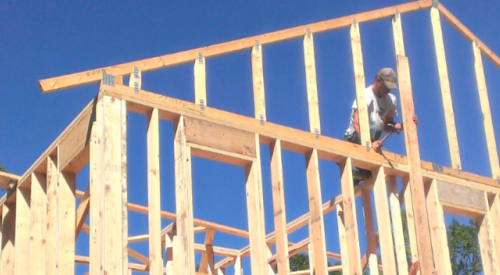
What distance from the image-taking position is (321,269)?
9.51 m

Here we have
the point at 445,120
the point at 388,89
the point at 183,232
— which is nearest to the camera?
the point at 183,232

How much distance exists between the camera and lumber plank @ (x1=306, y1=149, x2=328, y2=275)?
9.53 m

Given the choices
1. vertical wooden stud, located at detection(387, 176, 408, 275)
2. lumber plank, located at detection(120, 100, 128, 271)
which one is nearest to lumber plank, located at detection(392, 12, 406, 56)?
vertical wooden stud, located at detection(387, 176, 408, 275)

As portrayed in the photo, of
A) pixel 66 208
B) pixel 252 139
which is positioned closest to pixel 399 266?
pixel 252 139

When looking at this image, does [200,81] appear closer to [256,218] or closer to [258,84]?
[258,84]

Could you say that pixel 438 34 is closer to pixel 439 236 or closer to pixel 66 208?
pixel 439 236

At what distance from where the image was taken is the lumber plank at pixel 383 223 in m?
10.1

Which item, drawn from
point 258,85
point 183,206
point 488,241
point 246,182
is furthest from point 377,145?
point 183,206

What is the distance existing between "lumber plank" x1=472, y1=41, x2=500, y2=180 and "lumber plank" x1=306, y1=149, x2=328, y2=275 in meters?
3.36

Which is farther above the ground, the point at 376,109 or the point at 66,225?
the point at 376,109

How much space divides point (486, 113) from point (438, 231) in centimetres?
254

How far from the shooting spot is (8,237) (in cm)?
1125

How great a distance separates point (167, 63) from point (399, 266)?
3.64 metres

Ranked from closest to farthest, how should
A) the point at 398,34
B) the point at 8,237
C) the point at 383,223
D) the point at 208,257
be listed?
the point at 383,223, the point at 8,237, the point at 398,34, the point at 208,257
